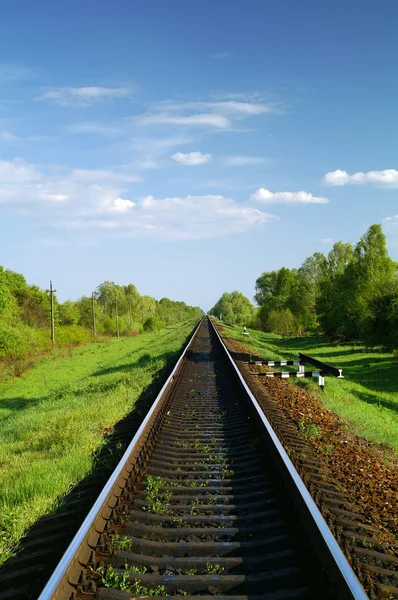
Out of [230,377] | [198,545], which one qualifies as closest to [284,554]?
[198,545]

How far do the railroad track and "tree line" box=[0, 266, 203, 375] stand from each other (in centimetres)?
2160

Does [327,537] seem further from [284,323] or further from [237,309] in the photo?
[237,309]

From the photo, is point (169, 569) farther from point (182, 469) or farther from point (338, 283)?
point (338, 283)

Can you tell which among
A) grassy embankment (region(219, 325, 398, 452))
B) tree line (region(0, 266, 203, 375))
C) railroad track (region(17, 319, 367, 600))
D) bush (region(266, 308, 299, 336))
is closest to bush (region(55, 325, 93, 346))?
tree line (region(0, 266, 203, 375))

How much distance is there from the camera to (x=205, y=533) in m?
3.99

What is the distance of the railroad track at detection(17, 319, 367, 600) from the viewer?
10.4 ft

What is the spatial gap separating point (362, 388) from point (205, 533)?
16721mm

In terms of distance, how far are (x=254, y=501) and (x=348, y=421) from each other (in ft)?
18.2

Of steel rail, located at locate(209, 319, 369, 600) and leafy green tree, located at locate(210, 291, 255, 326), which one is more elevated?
leafy green tree, located at locate(210, 291, 255, 326)

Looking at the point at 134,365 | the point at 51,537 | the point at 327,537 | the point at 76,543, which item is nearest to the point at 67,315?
the point at 134,365

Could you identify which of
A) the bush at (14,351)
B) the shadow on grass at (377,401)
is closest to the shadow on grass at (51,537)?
the shadow on grass at (377,401)

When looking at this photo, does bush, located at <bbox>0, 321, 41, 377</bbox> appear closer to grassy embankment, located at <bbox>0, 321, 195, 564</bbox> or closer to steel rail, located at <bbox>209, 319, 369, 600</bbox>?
grassy embankment, located at <bbox>0, 321, 195, 564</bbox>

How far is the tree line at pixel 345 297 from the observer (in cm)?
3046

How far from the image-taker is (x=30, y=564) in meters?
3.61
